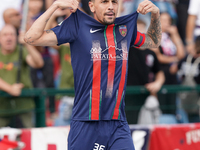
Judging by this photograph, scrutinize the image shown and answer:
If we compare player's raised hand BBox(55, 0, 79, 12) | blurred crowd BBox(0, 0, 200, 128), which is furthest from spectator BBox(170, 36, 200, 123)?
player's raised hand BBox(55, 0, 79, 12)

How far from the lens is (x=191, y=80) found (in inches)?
310

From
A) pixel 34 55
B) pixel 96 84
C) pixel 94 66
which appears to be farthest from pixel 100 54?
pixel 34 55

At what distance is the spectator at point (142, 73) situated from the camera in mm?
7195

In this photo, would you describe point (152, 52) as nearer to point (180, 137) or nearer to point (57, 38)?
point (180, 137)

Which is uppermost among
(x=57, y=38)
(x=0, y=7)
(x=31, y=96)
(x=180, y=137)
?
(x=0, y=7)

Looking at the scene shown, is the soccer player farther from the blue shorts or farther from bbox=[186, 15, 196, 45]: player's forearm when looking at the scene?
bbox=[186, 15, 196, 45]: player's forearm

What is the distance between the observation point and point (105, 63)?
159 inches

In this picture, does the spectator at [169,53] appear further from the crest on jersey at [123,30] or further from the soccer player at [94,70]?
the soccer player at [94,70]

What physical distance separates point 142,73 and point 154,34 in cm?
264

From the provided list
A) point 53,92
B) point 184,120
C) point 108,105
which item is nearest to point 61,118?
point 53,92

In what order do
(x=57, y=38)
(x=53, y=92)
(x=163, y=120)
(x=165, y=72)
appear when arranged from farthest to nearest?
(x=165, y=72)
(x=163, y=120)
(x=53, y=92)
(x=57, y=38)

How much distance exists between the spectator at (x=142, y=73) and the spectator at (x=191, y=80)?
0.67m

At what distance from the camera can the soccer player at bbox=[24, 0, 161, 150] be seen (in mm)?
3975

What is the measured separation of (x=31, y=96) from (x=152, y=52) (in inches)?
103
